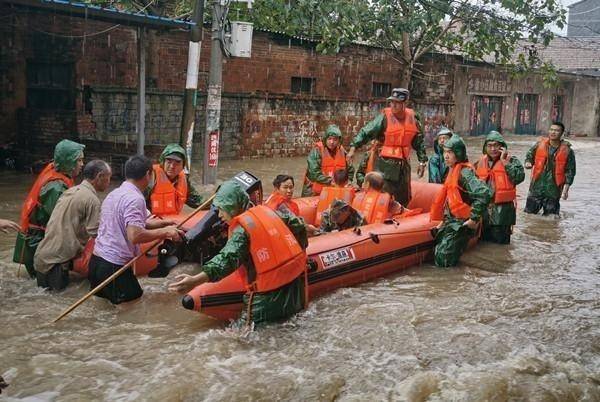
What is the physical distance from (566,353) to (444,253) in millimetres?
2231

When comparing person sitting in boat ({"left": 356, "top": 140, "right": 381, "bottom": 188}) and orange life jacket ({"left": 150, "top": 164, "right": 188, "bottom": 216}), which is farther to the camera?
person sitting in boat ({"left": 356, "top": 140, "right": 381, "bottom": 188})

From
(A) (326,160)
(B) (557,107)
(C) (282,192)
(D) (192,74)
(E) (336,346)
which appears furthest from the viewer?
(B) (557,107)

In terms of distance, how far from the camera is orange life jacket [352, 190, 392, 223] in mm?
6949

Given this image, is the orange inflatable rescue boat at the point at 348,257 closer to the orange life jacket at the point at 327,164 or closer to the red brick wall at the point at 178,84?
the orange life jacket at the point at 327,164

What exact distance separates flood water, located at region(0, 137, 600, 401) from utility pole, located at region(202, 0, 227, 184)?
4.14 metres

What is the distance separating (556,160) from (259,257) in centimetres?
637

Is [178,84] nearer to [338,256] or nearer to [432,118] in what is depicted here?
[432,118]

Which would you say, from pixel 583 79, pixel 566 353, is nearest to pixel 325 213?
pixel 566 353

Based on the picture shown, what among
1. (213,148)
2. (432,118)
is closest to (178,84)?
(213,148)

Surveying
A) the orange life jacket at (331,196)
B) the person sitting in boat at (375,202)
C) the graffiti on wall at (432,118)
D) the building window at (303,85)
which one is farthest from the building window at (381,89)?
the person sitting in boat at (375,202)

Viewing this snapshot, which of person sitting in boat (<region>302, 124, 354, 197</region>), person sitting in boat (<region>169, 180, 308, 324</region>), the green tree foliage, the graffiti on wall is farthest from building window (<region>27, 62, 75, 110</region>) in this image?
the graffiti on wall

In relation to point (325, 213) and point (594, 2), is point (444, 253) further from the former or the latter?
point (594, 2)

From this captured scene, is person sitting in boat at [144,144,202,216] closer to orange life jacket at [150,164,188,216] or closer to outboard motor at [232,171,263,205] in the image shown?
orange life jacket at [150,164,188,216]

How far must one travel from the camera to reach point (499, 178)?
7.84 m
